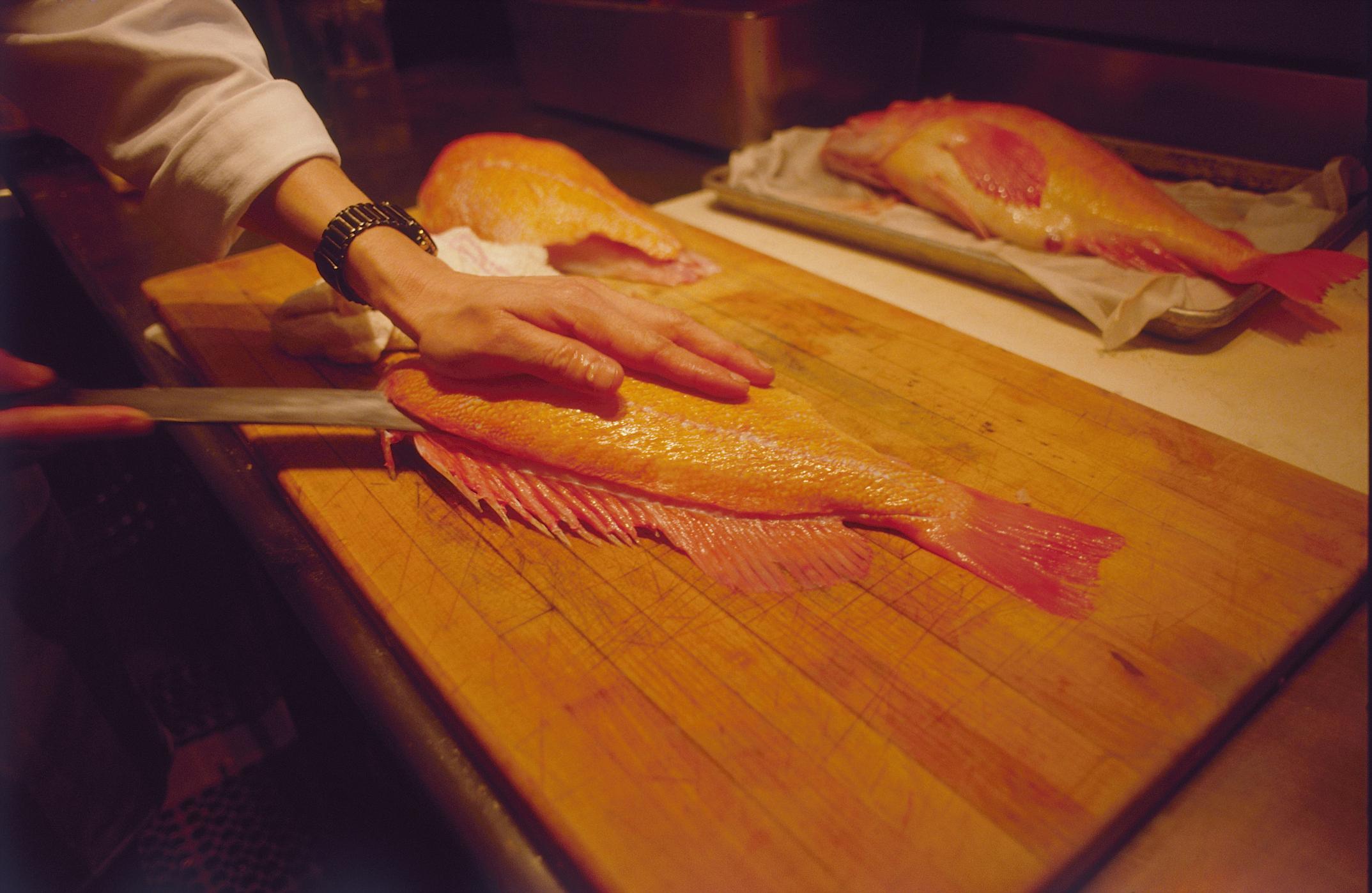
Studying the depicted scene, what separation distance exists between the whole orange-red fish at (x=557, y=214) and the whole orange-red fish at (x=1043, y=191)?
2.49 ft

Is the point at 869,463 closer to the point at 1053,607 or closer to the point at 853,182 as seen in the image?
the point at 1053,607

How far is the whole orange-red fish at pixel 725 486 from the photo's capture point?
1053 mm

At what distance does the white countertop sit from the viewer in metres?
1.30

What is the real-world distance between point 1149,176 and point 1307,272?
84 cm

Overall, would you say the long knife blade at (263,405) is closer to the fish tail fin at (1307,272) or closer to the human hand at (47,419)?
the human hand at (47,419)

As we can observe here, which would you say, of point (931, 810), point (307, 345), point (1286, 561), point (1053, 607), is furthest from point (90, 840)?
point (1286, 561)

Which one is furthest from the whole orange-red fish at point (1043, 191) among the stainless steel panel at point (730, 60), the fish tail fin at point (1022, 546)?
the fish tail fin at point (1022, 546)

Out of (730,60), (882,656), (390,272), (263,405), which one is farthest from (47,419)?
(730,60)

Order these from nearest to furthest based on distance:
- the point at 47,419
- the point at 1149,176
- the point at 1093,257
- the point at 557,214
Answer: the point at 47,419, the point at 1093,257, the point at 557,214, the point at 1149,176

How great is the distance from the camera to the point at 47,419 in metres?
0.91

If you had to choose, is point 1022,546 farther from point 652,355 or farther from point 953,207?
point 953,207

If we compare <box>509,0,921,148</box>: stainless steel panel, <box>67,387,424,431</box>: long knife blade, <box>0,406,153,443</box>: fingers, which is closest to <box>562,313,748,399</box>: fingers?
<box>67,387,424,431</box>: long knife blade

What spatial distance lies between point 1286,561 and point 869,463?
Answer: 0.57 metres

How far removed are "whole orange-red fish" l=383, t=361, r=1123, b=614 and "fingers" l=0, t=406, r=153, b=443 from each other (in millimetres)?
351
